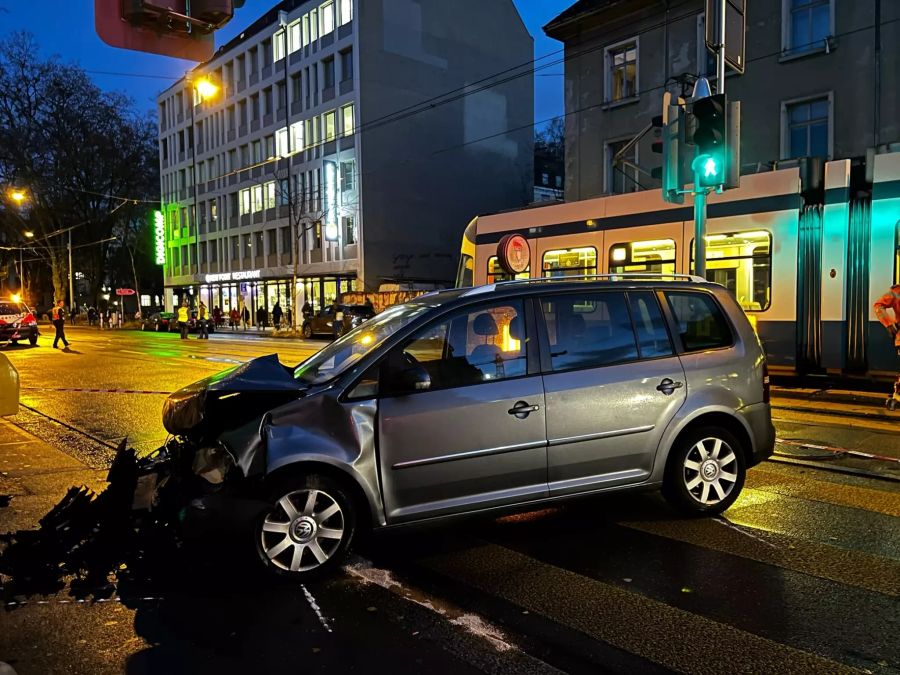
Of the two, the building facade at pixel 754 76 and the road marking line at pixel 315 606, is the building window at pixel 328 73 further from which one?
the road marking line at pixel 315 606

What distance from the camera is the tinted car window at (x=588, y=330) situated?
179 inches

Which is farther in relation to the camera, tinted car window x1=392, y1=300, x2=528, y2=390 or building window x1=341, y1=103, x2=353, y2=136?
building window x1=341, y1=103, x2=353, y2=136

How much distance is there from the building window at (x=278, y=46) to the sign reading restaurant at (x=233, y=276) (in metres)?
14.7

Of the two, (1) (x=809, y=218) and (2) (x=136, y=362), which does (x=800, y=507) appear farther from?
(2) (x=136, y=362)

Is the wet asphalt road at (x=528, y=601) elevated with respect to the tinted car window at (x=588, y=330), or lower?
lower

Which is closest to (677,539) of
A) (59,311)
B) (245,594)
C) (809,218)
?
(245,594)

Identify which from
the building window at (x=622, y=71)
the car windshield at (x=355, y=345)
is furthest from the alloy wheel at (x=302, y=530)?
the building window at (x=622, y=71)

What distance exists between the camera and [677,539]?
178 inches

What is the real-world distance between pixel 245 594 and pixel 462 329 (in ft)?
6.56

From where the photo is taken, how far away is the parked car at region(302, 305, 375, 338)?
28.9 meters

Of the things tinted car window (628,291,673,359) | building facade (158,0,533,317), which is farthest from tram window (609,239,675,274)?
building facade (158,0,533,317)

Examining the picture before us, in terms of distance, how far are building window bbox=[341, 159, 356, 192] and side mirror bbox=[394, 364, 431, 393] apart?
127 ft

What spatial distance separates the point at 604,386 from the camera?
4570 millimetres

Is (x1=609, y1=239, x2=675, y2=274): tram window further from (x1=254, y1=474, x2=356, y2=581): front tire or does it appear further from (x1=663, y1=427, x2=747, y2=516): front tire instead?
(x1=254, y1=474, x2=356, y2=581): front tire
